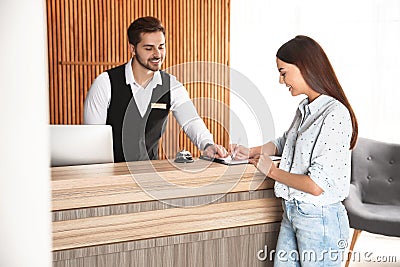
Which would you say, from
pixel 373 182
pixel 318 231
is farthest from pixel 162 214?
pixel 373 182

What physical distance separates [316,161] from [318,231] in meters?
0.28

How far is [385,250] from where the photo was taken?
4504 mm

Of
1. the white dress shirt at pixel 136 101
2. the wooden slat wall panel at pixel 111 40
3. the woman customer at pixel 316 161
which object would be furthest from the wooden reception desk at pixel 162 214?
the wooden slat wall panel at pixel 111 40

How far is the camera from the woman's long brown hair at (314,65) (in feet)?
6.93

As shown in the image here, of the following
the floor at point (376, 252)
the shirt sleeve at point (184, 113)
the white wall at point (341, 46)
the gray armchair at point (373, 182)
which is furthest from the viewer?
the white wall at point (341, 46)

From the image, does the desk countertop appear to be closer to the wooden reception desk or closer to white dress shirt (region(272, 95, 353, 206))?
the wooden reception desk

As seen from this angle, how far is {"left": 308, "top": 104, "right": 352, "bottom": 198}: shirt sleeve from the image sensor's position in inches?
79.1

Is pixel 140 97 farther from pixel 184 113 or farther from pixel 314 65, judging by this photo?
pixel 314 65

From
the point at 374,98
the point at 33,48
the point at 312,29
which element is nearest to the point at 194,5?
the point at 312,29

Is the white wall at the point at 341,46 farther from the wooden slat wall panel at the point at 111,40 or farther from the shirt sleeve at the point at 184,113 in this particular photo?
the shirt sleeve at the point at 184,113

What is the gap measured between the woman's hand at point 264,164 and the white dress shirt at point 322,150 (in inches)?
2.7

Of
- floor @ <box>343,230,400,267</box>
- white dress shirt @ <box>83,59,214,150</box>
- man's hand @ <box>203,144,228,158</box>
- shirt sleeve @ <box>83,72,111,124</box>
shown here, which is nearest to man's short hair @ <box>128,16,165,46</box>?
white dress shirt @ <box>83,59,214,150</box>

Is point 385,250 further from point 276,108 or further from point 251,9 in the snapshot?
point 251,9

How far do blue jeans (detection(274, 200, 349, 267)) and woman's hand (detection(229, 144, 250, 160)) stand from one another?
0.29 m
